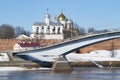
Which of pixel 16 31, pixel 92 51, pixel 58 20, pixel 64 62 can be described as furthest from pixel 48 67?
pixel 16 31

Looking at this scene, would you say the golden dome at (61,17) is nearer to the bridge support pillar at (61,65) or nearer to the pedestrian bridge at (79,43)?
the pedestrian bridge at (79,43)

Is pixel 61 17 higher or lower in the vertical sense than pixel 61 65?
higher

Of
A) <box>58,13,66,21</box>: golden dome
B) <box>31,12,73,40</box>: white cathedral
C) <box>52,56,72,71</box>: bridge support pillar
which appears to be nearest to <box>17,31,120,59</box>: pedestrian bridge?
<box>52,56,72,71</box>: bridge support pillar

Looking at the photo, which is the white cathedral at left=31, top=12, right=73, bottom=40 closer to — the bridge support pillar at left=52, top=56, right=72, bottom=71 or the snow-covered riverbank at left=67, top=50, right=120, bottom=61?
the snow-covered riverbank at left=67, top=50, right=120, bottom=61

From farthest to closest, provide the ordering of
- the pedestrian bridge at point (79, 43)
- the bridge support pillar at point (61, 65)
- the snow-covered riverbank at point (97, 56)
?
the snow-covered riverbank at point (97, 56) → the pedestrian bridge at point (79, 43) → the bridge support pillar at point (61, 65)

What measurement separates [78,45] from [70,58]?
720 inches

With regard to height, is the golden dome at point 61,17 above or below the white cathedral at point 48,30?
above

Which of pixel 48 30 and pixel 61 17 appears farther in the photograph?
pixel 61 17

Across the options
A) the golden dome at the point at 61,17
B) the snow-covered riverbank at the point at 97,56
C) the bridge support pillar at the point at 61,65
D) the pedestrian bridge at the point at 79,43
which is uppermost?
the golden dome at the point at 61,17

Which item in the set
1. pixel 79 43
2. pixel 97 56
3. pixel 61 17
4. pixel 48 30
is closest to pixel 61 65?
pixel 79 43

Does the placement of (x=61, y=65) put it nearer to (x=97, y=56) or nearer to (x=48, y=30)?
(x=97, y=56)

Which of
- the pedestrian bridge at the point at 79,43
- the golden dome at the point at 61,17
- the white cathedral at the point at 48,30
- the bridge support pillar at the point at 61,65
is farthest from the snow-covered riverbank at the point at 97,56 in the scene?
the golden dome at the point at 61,17

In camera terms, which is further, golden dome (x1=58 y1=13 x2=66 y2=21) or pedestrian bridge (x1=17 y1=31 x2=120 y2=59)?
golden dome (x1=58 y1=13 x2=66 y2=21)

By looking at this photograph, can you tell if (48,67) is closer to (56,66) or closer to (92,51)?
(56,66)
